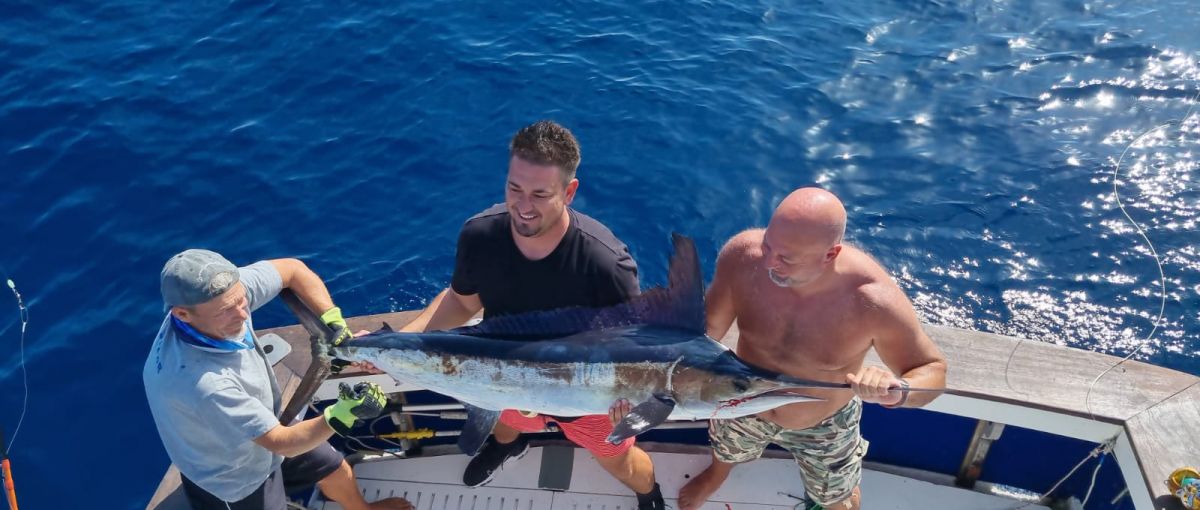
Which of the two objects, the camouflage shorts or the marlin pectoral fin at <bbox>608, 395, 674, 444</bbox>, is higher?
the marlin pectoral fin at <bbox>608, 395, 674, 444</bbox>

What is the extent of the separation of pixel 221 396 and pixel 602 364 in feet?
4.22

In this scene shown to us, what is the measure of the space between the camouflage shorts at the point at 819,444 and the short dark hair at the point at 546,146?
1.34 m

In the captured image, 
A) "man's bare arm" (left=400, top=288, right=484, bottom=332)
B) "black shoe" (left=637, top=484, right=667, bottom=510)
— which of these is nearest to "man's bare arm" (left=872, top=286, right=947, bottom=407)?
"black shoe" (left=637, top=484, right=667, bottom=510)

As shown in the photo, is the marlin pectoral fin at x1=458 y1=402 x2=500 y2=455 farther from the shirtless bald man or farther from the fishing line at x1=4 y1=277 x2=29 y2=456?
the fishing line at x1=4 y1=277 x2=29 y2=456

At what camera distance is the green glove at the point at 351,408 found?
8.86 feet

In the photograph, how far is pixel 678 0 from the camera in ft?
27.2

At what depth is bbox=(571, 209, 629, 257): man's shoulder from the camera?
275cm

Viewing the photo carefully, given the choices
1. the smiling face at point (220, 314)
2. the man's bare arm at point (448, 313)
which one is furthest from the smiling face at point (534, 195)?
the smiling face at point (220, 314)

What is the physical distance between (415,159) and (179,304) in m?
3.77

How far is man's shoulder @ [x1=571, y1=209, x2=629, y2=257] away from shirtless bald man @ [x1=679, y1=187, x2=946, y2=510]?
440mm

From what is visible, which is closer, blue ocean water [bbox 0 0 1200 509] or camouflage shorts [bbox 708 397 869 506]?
camouflage shorts [bbox 708 397 869 506]

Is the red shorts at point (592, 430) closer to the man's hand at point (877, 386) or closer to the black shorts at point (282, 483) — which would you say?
the black shorts at point (282, 483)

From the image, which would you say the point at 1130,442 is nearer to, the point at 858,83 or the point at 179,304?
the point at 179,304

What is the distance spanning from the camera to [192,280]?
2.47 m
